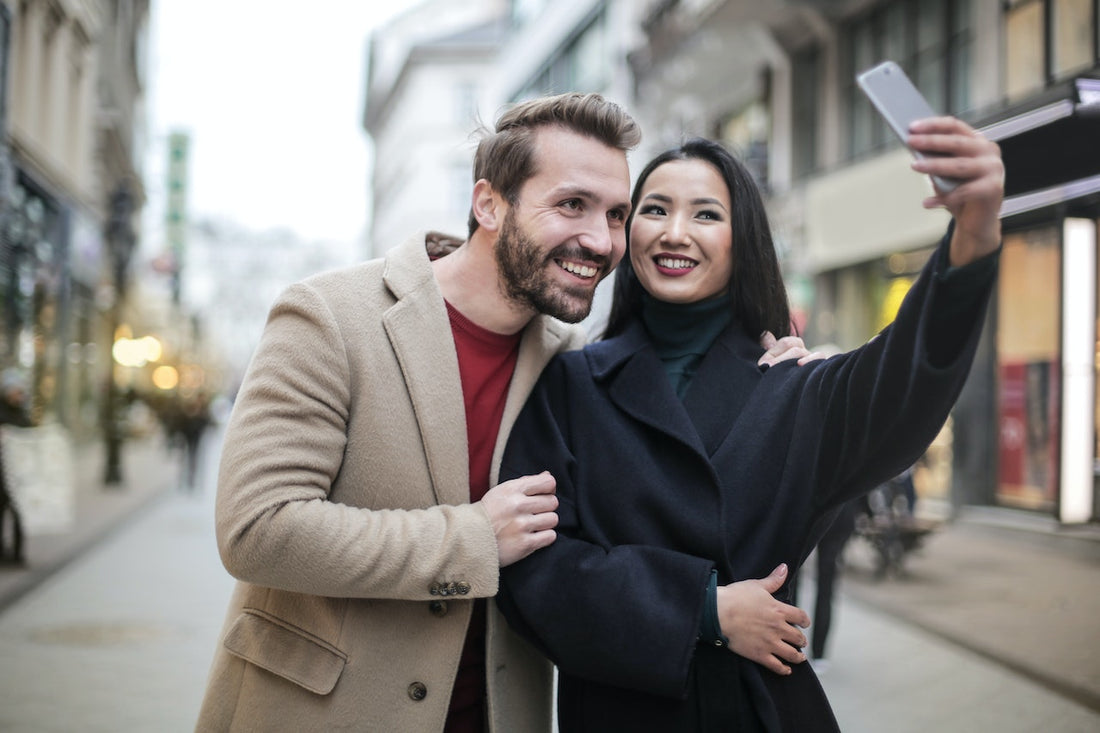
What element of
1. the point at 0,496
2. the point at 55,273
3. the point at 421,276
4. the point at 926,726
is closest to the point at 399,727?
the point at 421,276

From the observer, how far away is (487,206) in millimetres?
2670

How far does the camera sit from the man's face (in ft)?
8.24

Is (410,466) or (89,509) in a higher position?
(410,466)

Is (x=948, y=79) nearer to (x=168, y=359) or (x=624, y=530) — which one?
(x=624, y=530)

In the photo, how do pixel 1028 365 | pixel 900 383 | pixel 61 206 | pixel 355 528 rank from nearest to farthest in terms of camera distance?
pixel 900 383 < pixel 355 528 < pixel 1028 365 < pixel 61 206

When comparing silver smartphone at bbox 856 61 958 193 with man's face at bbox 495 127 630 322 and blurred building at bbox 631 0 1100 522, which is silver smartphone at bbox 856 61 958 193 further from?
blurred building at bbox 631 0 1100 522

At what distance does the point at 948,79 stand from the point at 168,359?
48.7 m

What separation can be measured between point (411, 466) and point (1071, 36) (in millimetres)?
11538

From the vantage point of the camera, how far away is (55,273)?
20016mm

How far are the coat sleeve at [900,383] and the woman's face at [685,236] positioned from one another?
1.19 ft

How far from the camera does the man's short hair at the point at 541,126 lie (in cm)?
254

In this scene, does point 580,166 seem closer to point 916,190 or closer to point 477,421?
point 477,421

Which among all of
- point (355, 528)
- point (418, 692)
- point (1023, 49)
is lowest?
point (418, 692)

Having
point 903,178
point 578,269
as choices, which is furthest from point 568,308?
point 903,178
